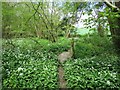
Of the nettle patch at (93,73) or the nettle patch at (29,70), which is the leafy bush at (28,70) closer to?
the nettle patch at (29,70)

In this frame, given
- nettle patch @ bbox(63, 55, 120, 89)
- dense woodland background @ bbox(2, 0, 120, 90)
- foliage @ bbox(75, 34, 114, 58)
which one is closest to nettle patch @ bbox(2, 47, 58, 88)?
dense woodland background @ bbox(2, 0, 120, 90)

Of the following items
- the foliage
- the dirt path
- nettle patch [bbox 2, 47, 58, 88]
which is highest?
the foliage

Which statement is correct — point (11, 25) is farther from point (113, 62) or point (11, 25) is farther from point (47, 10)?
point (113, 62)

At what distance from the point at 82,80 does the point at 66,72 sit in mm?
380

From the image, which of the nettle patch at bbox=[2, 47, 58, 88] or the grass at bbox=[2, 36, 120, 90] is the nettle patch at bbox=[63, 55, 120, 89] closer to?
the grass at bbox=[2, 36, 120, 90]

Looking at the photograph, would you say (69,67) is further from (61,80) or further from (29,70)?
(29,70)

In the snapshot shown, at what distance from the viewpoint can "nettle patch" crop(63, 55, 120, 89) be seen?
6.94 ft

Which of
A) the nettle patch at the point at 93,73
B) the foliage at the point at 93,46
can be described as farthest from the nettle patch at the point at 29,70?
the foliage at the point at 93,46

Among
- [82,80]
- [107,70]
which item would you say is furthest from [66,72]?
[107,70]

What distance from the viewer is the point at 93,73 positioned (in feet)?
7.82

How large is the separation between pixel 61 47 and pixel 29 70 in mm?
1734

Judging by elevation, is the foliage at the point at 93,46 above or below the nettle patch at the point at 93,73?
above

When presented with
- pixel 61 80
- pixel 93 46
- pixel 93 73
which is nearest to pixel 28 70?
pixel 61 80

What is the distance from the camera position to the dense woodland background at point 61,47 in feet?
7.10
